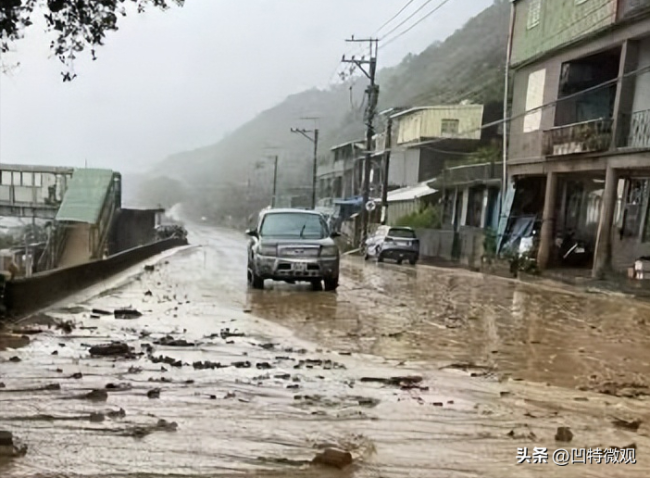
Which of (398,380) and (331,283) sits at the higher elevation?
(398,380)

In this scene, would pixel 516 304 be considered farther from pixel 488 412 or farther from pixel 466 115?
pixel 466 115

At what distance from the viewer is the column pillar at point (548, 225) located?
28.0 meters

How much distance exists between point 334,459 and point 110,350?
15.3 ft

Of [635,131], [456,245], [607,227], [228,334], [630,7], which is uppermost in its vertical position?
[630,7]

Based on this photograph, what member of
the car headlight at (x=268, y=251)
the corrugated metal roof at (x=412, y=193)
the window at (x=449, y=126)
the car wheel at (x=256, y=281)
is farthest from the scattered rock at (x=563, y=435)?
the window at (x=449, y=126)

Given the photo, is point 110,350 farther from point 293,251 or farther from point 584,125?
point 584,125

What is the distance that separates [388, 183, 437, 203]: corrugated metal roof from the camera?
50519mm

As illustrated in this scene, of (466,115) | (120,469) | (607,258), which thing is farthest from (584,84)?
(466,115)

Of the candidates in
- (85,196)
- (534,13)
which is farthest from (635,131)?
(85,196)

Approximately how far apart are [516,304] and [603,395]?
975 cm

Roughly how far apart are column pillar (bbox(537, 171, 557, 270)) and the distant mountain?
31.8 m

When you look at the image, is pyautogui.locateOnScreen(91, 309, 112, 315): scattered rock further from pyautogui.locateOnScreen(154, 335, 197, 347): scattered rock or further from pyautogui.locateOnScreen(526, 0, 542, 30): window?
pyautogui.locateOnScreen(526, 0, 542, 30): window

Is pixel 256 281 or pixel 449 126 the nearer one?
pixel 256 281

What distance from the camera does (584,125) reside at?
25.0 metres
